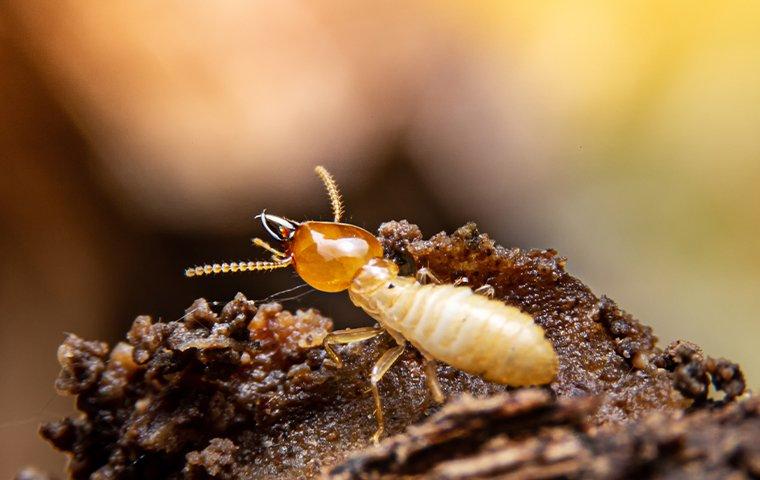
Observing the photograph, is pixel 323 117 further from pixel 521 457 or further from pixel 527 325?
pixel 521 457

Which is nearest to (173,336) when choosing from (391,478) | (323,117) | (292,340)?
(292,340)

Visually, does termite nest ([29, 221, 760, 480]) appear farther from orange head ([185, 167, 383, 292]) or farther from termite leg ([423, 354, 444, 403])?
orange head ([185, 167, 383, 292])

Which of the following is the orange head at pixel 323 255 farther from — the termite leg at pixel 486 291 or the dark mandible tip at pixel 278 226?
the termite leg at pixel 486 291

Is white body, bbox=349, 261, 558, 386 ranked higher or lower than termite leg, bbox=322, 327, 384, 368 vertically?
lower

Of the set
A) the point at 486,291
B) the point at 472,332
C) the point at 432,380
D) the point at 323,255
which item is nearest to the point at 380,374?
the point at 432,380

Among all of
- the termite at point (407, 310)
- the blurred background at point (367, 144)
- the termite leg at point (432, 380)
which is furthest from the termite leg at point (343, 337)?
the blurred background at point (367, 144)

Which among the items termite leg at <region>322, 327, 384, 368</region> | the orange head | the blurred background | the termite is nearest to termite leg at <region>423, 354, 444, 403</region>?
the termite
